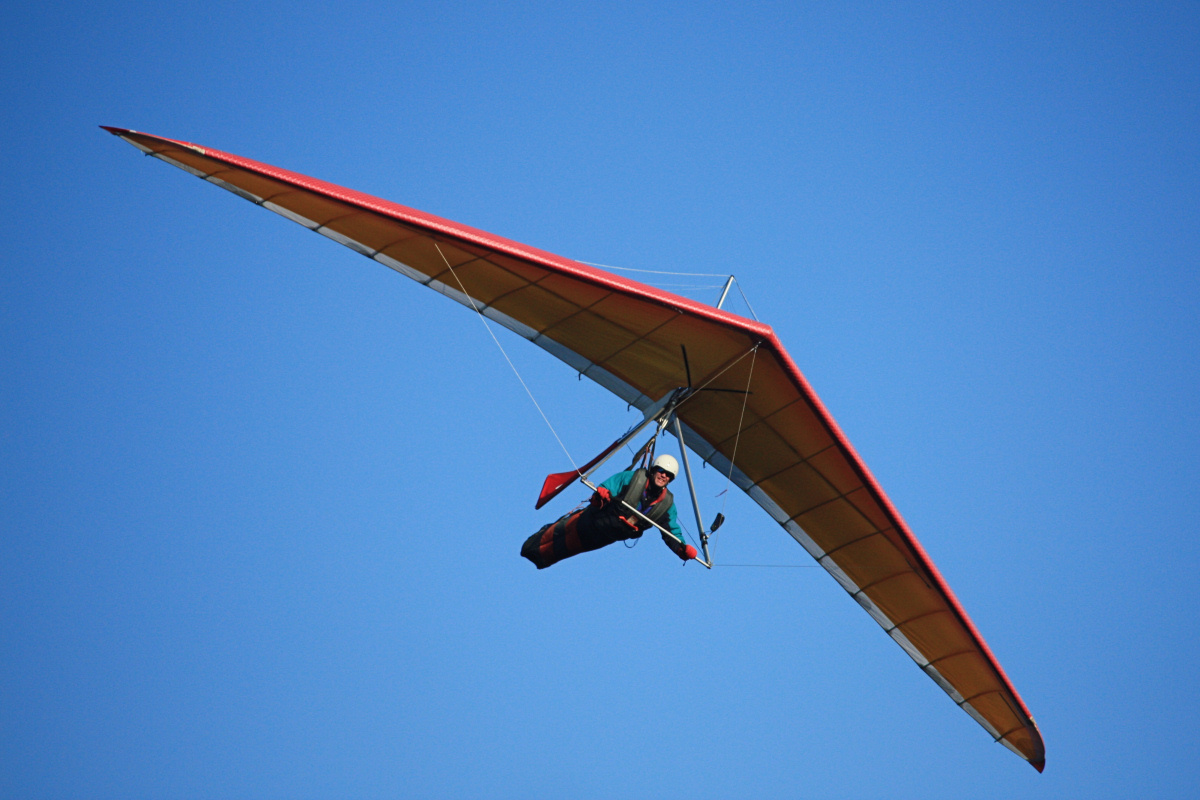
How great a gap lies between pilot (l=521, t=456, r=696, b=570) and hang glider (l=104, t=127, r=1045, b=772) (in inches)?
46.1

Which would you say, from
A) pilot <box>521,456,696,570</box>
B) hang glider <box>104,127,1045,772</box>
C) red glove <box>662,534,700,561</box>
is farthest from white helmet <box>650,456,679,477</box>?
hang glider <box>104,127,1045,772</box>

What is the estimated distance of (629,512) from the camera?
9914 mm

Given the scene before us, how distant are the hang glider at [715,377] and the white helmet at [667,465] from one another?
1023mm

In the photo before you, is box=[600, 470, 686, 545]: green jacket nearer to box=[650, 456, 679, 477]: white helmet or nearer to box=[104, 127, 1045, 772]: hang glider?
box=[650, 456, 679, 477]: white helmet

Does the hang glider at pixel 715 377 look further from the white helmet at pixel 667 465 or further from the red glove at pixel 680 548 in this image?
the red glove at pixel 680 548

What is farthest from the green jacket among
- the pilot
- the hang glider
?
the hang glider

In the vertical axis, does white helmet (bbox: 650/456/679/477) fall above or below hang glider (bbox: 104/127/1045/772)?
below

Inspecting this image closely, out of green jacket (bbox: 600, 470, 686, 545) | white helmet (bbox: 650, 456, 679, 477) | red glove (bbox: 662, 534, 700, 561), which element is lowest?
red glove (bbox: 662, 534, 700, 561)

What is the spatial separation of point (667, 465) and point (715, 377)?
118cm

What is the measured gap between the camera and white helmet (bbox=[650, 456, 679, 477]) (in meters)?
9.93

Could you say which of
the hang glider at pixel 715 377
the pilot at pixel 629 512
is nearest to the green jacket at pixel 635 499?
the pilot at pixel 629 512

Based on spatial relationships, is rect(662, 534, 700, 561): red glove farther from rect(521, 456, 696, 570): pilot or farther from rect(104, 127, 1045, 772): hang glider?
rect(104, 127, 1045, 772): hang glider

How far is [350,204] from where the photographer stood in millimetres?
9836

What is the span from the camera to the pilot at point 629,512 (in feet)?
32.5
